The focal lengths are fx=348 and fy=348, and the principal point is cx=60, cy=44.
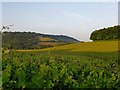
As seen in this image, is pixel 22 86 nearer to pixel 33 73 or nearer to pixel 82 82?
pixel 33 73

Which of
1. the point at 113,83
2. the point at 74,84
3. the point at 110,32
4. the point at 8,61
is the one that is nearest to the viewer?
the point at 74,84

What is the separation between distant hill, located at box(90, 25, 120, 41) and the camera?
2149 inches

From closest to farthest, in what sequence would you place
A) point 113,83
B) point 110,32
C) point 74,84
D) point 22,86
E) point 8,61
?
point 22,86, point 74,84, point 113,83, point 8,61, point 110,32

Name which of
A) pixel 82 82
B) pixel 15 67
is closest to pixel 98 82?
pixel 82 82

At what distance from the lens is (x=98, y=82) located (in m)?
6.68

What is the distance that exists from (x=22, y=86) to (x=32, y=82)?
212 millimetres

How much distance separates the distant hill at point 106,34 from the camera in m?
54.6

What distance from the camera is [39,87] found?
6016 mm

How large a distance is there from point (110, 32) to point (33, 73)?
2001 inches

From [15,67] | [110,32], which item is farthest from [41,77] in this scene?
[110,32]

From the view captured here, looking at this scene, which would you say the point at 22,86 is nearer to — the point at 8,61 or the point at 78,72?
the point at 8,61

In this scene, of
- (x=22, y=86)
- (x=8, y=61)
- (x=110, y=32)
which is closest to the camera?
(x=22, y=86)

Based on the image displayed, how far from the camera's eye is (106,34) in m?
57.8

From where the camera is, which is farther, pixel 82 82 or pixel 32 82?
pixel 82 82
